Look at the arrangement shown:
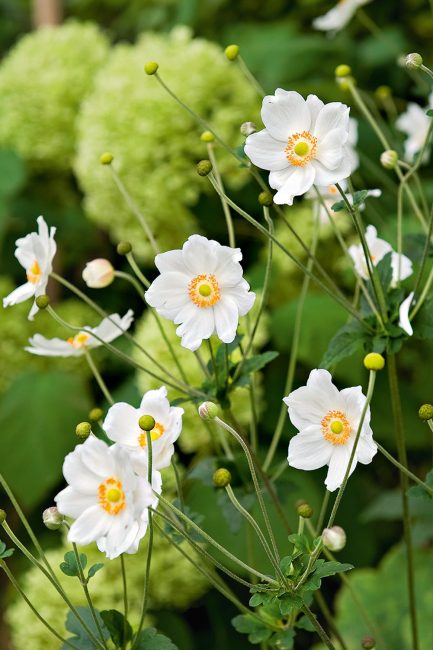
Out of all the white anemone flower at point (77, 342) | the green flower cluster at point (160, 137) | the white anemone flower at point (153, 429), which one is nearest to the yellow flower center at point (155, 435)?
the white anemone flower at point (153, 429)

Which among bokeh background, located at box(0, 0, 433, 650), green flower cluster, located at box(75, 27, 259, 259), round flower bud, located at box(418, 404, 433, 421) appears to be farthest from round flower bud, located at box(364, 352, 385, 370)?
green flower cluster, located at box(75, 27, 259, 259)

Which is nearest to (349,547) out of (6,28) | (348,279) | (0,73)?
(348,279)

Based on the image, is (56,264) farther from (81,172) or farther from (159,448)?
(159,448)

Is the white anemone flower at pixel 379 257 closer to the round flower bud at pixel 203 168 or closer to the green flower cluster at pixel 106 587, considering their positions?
the round flower bud at pixel 203 168

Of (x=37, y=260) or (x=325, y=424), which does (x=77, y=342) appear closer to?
(x=37, y=260)

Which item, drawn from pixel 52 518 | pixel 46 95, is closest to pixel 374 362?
pixel 52 518

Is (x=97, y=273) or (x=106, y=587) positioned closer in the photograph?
(x=97, y=273)
